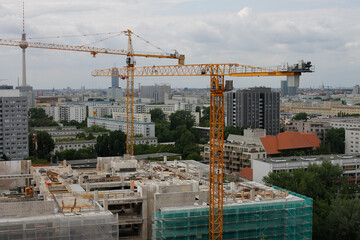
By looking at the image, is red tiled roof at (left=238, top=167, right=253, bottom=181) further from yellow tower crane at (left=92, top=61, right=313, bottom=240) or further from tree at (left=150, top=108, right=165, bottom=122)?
tree at (left=150, top=108, right=165, bottom=122)

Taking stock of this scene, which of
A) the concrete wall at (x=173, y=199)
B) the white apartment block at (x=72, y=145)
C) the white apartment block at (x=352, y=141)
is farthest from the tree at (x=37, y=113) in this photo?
the concrete wall at (x=173, y=199)

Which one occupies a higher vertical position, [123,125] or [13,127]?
[13,127]

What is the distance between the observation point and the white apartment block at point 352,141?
156 feet

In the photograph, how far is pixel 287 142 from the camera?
1673 inches

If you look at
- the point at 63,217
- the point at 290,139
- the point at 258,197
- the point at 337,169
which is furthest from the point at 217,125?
the point at 290,139

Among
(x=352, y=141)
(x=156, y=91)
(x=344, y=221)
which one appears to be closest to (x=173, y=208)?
(x=344, y=221)

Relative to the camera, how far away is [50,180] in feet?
78.7

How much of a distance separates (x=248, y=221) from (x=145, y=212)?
12.8ft

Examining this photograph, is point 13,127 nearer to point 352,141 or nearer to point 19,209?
point 352,141

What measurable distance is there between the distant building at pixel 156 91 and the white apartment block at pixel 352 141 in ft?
375

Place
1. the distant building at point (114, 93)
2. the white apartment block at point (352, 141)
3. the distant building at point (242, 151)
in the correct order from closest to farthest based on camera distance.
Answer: the distant building at point (242, 151) < the white apartment block at point (352, 141) < the distant building at point (114, 93)

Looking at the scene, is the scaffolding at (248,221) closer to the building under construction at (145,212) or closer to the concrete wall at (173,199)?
the building under construction at (145,212)

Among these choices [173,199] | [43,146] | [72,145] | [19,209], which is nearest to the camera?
[19,209]

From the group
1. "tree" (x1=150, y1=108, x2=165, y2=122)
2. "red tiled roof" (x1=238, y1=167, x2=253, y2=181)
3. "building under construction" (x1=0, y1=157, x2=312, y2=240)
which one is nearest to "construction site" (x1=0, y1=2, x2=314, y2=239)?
"building under construction" (x1=0, y1=157, x2=312, y2=240)
